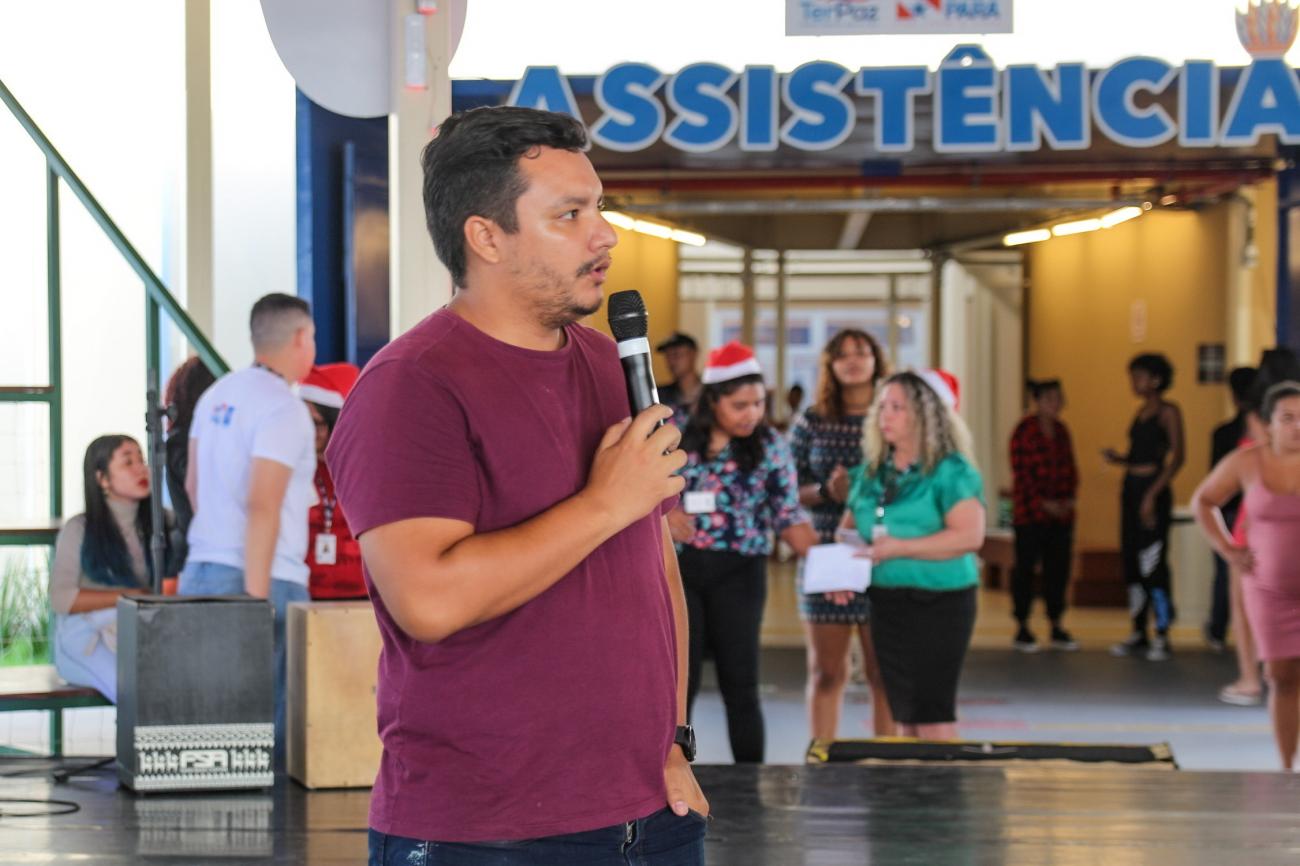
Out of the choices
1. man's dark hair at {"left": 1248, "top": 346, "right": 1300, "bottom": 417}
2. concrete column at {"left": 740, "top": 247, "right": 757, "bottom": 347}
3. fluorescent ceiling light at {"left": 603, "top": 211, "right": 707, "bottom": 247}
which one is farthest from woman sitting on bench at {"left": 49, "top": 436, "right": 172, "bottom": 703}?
concrete column at {"left": 740, "top": 247, "right": 757, "bottom": 347}

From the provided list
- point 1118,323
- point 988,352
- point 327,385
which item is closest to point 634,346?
point 327,385

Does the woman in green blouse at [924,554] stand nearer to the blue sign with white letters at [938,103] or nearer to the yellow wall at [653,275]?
the blue sign with white letters at [938,103]

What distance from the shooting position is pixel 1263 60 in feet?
21.6

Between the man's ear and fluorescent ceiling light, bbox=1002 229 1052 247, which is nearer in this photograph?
the man's ear

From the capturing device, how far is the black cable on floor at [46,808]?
150 inches

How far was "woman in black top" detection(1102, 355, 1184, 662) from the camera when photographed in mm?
8672

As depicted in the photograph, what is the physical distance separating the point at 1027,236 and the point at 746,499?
9544 mm

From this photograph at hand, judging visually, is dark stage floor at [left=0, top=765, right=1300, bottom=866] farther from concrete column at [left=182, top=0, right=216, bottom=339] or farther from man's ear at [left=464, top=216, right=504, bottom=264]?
concrete column at [left=182, top=0, right=216, bottom=339]

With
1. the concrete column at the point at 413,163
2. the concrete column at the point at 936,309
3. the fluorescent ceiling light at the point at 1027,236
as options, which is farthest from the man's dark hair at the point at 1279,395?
the concrete column at the point at 936,309

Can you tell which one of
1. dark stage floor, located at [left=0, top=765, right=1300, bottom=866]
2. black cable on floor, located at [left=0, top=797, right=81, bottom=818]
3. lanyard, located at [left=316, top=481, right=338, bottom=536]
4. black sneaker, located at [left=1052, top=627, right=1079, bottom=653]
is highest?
lanyard, located at [left=316, top=481, right=338, bottom=536]

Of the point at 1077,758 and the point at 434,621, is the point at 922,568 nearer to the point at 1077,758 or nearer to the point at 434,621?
the point at 1077,758

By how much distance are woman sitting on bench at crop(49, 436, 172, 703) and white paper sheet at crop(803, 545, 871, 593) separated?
2.03 meters

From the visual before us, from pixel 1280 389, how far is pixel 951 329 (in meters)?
11.4

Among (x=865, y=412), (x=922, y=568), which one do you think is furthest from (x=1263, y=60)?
(x=922, y=568)
